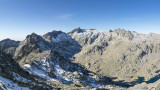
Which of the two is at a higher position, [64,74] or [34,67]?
[34,67]

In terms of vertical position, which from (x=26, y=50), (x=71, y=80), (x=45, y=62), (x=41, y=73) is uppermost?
(x=26, y=50)

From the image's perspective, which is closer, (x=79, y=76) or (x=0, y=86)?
(x=0, y=86)

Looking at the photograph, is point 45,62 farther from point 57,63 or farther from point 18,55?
point 18,55

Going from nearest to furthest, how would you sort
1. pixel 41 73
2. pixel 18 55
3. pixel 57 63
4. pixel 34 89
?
pixel 34 89 < pixel 41 73 < pixel 57 63 < pixel 18 55

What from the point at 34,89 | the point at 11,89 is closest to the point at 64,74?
the point at 34,89

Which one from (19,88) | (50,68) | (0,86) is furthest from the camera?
(50,68)

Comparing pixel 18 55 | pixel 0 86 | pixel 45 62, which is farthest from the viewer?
pixel 18 55

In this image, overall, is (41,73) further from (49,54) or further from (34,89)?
(34,89)

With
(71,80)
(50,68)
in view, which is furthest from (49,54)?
(71,80)

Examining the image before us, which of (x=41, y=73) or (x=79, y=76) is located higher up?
(x=41, y=73)
